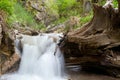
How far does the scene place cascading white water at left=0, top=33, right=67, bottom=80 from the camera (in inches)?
433

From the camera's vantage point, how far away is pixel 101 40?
32.8 ft

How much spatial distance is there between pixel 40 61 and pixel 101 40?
3.26 m

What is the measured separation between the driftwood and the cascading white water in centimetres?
119

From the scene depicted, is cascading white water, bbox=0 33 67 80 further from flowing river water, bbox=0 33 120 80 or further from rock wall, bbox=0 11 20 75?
rock wall, bbox=0 11 20 75

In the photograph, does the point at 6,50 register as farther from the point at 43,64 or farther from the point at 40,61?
the point at 43,64

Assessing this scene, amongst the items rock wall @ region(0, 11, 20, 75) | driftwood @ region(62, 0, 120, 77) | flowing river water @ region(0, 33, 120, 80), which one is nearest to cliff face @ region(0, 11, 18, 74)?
rock wall @ region(0, 11, 20, 75)

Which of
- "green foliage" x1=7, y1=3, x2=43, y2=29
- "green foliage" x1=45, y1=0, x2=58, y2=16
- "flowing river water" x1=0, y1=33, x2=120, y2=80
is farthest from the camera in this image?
"green foliage" x1=45, y1=0, x2=58, y2=16

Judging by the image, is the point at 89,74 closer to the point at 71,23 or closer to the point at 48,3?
the point at 71,23

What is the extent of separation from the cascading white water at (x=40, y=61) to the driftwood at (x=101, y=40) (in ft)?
3.91

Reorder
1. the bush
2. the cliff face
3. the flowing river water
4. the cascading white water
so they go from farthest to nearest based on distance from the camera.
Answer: the bush
the cliff face
the cascading white water
the flowing river water

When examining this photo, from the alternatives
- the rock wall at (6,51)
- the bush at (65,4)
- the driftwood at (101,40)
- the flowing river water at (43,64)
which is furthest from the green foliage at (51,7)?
the driftwood at (101,40)

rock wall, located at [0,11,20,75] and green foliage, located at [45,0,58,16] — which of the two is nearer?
rock wall, located at [0,11,20,75]

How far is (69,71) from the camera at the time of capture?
1152 centimetres

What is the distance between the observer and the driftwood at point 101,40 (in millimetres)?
9883
